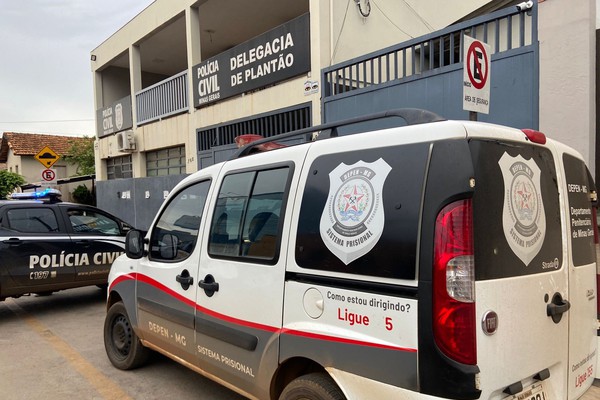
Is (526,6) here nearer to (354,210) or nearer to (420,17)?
(420,17)

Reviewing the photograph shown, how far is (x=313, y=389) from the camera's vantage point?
2.34 meters

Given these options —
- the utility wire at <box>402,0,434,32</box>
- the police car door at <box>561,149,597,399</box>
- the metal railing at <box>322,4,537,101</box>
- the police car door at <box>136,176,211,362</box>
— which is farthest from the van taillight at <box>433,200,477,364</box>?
the utility wire at <box>402,0,434,32</box>

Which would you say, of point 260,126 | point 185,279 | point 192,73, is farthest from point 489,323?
point 192,73

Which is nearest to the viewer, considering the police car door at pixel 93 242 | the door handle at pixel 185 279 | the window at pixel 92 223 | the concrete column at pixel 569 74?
the door handle at pixel 185 279

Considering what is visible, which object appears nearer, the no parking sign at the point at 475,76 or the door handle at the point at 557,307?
the door handle at the point at 557,307

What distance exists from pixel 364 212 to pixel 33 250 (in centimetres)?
593

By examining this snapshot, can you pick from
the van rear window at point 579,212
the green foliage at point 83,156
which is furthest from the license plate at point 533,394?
the green foliage at point 83,156

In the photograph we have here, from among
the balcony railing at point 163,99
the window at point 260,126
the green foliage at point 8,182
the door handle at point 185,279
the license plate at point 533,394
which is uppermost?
the balcony railing at point 163,99

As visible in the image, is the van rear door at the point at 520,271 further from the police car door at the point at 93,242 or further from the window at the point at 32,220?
the window at the point at 32,220

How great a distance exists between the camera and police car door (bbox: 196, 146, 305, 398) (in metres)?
2.66

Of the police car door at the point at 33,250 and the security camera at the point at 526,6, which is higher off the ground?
the security camera at the point at 526,6

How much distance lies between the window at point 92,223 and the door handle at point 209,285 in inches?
182

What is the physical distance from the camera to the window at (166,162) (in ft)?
43.3

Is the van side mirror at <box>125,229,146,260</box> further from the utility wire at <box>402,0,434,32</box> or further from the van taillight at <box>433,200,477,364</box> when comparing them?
the utility wire at <box>402,0,434,32</box>
